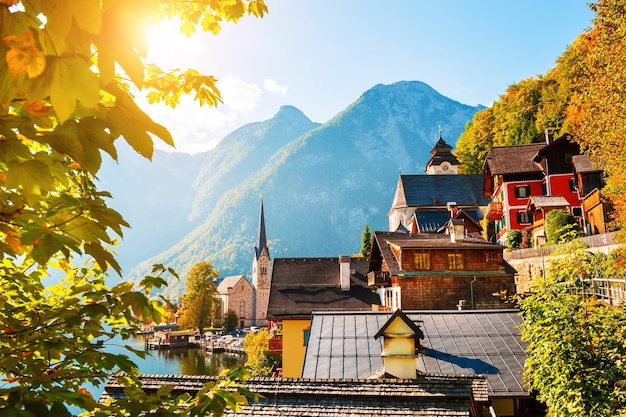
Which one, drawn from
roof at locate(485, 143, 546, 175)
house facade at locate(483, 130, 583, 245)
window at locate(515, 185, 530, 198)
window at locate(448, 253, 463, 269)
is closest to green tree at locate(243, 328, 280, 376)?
window at locate(448, 253, 463, 269)

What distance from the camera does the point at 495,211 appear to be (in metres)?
44.5

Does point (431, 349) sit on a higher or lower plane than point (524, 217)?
lower

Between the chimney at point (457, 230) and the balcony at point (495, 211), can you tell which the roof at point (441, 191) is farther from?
the chimney at point (457, 230)

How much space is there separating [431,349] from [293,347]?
1616 centimetres

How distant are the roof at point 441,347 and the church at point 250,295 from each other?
91572 millimetres

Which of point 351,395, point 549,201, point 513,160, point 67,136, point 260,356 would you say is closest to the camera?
point 67,136

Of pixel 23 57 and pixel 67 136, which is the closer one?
pixel 23 57

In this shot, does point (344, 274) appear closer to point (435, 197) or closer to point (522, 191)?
point (522, 191)

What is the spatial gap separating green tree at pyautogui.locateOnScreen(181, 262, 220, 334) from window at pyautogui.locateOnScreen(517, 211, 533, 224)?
154 ft

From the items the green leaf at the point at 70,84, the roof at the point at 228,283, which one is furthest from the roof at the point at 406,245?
the roof at the point at 228,283

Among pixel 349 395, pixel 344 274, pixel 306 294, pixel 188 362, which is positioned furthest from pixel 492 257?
pixel 188 362

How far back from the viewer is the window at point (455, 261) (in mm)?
26172

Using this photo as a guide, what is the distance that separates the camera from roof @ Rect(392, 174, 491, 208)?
67000 mm

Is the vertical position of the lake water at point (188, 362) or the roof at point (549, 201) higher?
the roof at point (549, 201)
